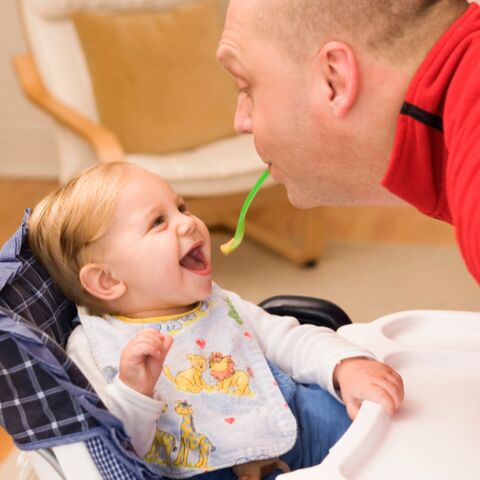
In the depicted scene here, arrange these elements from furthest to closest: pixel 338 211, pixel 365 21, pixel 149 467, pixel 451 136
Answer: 1. pixel 338 211
2. pixel 149 467
3. pixel 365 21
4. pixel 451 136

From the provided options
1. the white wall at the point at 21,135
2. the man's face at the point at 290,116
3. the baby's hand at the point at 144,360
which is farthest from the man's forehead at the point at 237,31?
the white wall at the point at 21,135

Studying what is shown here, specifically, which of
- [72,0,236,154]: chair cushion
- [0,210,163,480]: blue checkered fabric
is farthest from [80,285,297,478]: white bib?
[72,0,236,154]: chair cushion

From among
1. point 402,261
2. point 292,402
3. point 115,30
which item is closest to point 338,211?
Answer: point 402,261

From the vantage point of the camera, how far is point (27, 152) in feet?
12.5

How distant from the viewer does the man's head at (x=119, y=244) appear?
120cm

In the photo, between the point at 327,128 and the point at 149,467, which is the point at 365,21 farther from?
the point at 149,467

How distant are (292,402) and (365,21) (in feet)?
1.81

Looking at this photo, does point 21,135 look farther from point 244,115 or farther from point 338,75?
point 338,75

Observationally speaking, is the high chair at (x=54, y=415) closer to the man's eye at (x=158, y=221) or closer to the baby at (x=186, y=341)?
the baby at (x=186, y=341)

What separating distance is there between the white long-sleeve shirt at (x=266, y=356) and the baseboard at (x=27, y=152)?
2.63 metres

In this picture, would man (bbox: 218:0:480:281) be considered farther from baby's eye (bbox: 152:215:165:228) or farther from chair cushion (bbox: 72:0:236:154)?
chair cushion (bbox: 72:0:236:154)

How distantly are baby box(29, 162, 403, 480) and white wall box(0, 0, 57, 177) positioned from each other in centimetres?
260

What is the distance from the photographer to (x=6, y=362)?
3.27ft

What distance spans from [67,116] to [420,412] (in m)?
1.85
